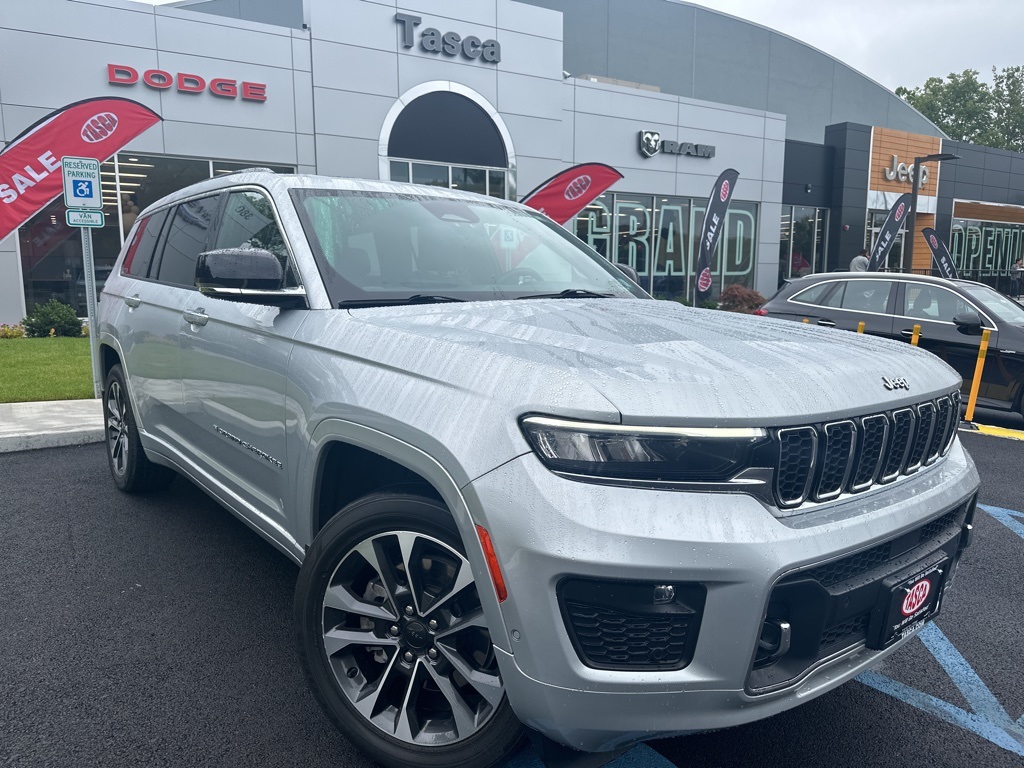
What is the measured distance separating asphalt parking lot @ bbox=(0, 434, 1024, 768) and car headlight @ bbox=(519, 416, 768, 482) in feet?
3.84

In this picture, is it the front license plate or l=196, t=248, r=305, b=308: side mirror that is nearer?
the front license plate

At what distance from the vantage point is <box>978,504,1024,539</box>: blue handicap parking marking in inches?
188

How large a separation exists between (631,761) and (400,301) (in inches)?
67.2

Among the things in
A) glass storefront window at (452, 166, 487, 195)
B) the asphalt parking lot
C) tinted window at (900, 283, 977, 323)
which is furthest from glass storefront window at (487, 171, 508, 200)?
the asphalt parking lot

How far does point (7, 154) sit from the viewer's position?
13.5m

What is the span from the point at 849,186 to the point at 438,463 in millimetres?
30006

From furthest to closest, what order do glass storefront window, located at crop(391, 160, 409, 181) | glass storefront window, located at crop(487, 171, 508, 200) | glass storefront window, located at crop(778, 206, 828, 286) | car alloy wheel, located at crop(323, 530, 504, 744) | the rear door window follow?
glass storefront window, located at crop(778, 206, 828, 286), glass storefront window, located at crop(487, 171, 508, 200), glass storefront window, located at crop(391, 160, 409, 181), the rear door window, car alloy wheel, located at crop(323, 530, 504, 744)

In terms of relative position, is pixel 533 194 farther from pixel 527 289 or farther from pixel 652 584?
pixel 652 584

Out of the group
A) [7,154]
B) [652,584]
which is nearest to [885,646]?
[652,584]

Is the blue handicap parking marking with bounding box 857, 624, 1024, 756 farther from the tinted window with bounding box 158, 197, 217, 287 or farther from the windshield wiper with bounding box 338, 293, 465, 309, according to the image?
the tinted window with bounding box 158, 197, 217, 287

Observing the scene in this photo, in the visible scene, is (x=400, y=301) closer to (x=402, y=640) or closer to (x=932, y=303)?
(x=402, y=640)

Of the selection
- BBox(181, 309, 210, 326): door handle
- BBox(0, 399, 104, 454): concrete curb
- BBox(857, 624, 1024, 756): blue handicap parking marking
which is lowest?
BBox(857, 624, 1024, 756): blue handicap parking marking

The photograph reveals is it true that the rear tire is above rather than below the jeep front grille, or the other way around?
below

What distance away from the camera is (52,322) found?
45.2 ft
